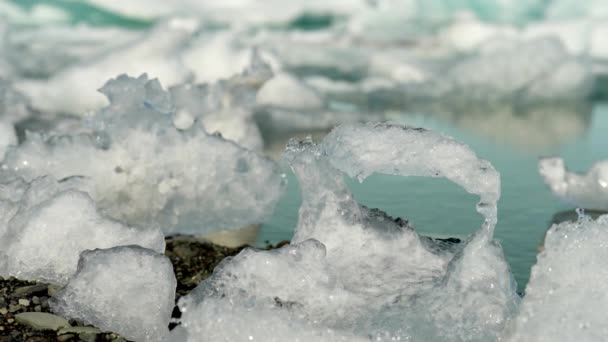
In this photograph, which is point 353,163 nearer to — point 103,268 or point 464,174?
point 464,174

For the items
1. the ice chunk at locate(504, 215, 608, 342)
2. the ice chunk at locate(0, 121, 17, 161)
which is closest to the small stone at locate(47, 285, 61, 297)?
the ice chunk at locate(504, 215, 608, 342)

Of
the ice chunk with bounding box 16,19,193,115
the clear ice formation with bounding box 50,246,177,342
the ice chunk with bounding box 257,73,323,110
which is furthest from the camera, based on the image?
the ice chunk with bounding box 257,73,323,110

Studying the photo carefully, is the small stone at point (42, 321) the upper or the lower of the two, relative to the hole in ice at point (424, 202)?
upper

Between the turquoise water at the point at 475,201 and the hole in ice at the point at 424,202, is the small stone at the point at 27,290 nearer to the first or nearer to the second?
the turquoise water at the point at 475,201

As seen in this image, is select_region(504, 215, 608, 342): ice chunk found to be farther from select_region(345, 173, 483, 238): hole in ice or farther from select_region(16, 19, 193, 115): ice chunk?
select_region(16, 19, 193, 115): ice chunk

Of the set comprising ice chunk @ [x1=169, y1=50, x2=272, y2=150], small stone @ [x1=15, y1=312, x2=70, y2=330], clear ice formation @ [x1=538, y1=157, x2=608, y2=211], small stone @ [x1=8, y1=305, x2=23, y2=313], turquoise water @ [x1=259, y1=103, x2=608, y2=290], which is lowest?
ice chunk @ [x1=169, y1=50, x2=272, y2=150]

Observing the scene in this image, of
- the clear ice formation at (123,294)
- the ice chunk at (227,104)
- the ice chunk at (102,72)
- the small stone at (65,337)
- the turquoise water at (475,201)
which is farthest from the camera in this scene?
the ice chunk at (102,72)

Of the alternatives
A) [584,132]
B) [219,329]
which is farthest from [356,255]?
[584,132]

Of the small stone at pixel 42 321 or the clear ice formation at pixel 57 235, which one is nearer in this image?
the small stone at pixel 42 321

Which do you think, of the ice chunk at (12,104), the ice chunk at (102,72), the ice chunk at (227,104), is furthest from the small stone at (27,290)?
the ice chunk at (102,72)
